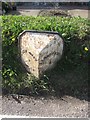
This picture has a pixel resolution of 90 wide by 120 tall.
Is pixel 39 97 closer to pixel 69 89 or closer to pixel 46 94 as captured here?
pixel 46 94

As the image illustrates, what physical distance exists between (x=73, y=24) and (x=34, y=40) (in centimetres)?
86

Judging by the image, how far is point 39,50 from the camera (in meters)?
4.39

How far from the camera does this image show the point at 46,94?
172 inches

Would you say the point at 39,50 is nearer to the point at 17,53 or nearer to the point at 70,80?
the point at 17,53

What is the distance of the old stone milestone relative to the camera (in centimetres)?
438

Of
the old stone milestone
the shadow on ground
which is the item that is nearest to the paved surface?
the shadow on ground

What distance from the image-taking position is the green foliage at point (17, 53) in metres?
4.44

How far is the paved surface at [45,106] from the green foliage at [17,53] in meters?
0.23

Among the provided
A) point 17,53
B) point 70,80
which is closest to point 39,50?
point 17,53

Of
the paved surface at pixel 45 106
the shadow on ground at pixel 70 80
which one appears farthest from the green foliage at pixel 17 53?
the paved surface at pixel 45 106

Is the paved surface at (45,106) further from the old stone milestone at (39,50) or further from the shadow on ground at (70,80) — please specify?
the old stone milestone at (39,50)

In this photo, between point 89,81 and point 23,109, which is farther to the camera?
point 89,81

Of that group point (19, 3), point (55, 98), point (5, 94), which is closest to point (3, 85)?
point (5, 94)

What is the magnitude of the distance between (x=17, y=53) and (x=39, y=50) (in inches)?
19.2
